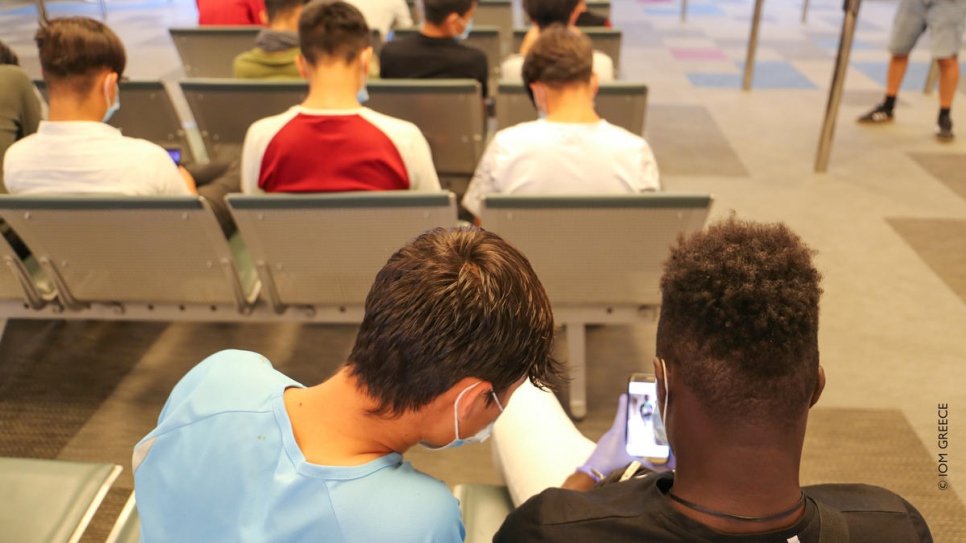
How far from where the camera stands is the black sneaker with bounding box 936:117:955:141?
187 inches

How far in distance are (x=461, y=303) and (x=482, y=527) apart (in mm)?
738

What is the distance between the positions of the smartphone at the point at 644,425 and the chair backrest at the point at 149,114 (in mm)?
2408

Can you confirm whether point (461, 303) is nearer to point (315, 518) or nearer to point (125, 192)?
point (315, 518)

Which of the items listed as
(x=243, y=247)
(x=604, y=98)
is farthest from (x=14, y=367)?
(x=604, y=98)

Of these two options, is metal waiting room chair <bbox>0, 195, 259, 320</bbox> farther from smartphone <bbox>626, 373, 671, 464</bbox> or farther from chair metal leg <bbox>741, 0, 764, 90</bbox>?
chair metal leg <bbox>741, 0, 764, 90</bbox>

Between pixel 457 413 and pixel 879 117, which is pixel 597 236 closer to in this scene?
pixel 457 413

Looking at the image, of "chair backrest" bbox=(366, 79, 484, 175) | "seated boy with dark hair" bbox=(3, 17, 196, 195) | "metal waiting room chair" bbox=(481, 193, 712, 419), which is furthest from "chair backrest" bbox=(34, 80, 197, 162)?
"metal waiting room chair" bbox=(481, 193, 712, 419)

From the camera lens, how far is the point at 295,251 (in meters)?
2.08

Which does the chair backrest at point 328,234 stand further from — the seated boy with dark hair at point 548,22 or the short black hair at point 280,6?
the short black hair at point 280,6

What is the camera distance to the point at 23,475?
1.45m

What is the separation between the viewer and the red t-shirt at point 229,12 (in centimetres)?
488

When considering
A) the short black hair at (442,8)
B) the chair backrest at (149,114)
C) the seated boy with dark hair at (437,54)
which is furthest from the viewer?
the seated boy with dark hair at (437,54)

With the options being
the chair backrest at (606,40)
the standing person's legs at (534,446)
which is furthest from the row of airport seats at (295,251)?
the chair backrest at (606,40)

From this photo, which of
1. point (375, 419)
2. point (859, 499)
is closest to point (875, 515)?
point (859, 499)
